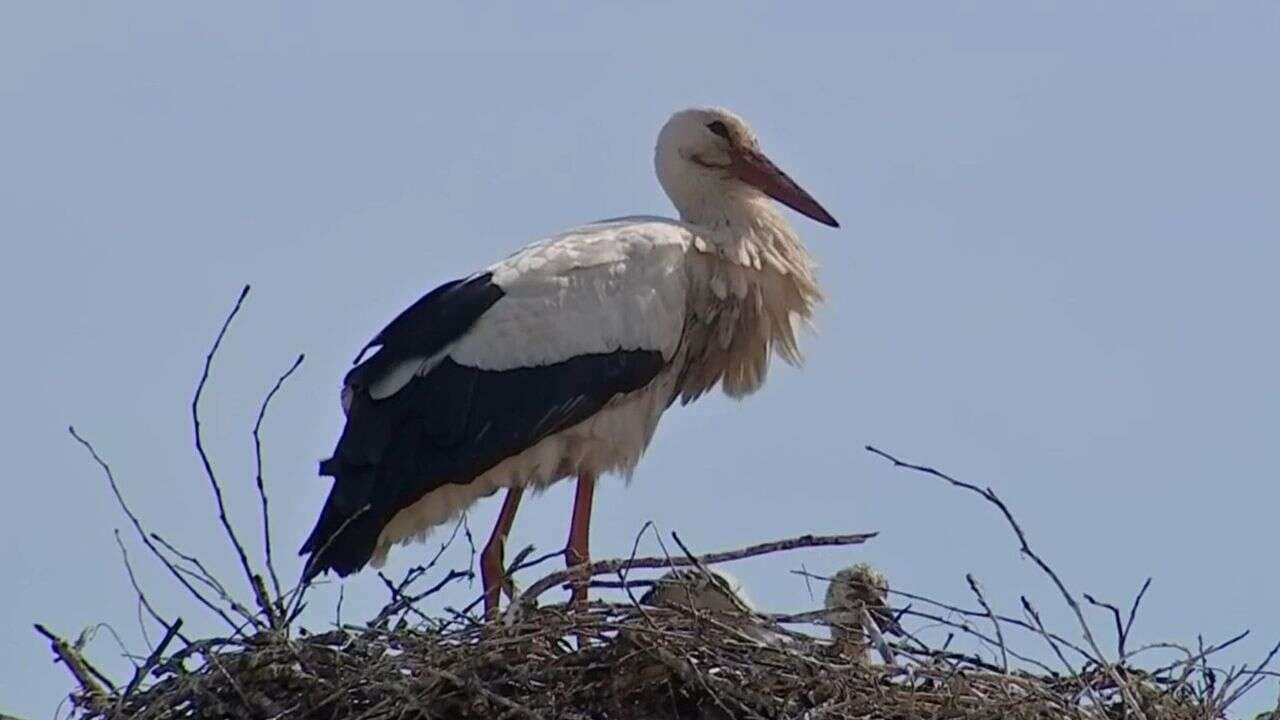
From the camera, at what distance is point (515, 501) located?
26.0ft

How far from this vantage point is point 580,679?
6.36 meters

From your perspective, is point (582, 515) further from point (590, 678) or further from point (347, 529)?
point (590, 678)

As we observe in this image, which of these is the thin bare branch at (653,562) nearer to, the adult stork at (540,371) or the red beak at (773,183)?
the adult stork at (540,371)

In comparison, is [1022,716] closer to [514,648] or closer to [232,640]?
[514,648]

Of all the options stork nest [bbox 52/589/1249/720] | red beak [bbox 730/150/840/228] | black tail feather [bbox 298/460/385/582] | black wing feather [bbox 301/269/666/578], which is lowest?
stork nest [bbox 52/589/1249/720]

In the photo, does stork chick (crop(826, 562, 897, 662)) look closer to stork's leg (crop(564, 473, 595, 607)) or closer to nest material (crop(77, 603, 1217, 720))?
nest material (crop(77, 603, 1217, 720))

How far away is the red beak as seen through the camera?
28.1 ft

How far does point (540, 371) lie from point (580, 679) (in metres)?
1.54

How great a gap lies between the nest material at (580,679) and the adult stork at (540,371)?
921mm

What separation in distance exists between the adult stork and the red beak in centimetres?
28

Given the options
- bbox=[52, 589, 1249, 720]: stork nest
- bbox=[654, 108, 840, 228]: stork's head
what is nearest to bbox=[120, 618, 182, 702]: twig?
bbox=[52, 589, 1249, 720]: stork nest

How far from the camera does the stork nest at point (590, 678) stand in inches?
247

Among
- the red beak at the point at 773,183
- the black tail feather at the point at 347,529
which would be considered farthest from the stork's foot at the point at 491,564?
the red beak at the point at 773,183

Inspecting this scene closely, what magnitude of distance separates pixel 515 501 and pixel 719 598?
79 cm
